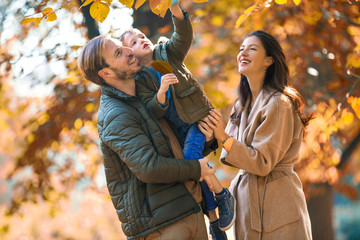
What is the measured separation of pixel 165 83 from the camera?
2.74m

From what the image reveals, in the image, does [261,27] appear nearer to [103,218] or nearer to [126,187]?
[126,187]

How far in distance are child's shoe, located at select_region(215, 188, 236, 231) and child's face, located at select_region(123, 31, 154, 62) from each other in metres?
1.09

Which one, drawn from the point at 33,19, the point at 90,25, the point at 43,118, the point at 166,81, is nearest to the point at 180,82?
the point at 166,81

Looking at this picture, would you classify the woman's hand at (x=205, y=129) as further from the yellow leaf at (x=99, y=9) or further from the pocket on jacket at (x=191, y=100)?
the yellow leaf at (x=99, y=9)

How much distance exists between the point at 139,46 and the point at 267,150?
115cm

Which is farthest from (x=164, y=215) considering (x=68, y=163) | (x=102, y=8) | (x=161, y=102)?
(x=68, y=163)

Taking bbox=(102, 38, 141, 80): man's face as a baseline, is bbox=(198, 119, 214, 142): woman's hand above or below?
below

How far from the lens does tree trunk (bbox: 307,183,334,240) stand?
7145mm

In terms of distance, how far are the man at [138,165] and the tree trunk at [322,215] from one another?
4897mm

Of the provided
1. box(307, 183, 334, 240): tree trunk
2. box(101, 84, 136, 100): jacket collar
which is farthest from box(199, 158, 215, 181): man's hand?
box(307, 183, 334, 240): tree trunk

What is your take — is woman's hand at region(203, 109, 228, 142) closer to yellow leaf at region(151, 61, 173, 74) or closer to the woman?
the woman

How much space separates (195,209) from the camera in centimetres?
270

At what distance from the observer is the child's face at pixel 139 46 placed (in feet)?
9.90

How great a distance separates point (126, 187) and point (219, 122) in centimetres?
79
